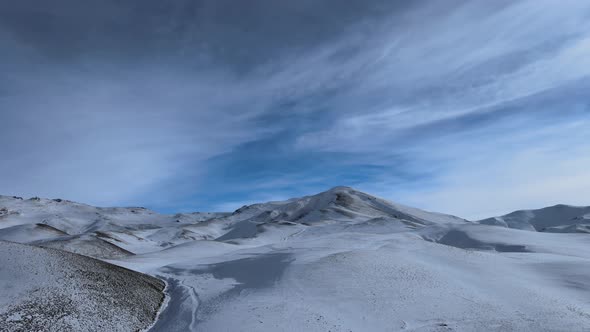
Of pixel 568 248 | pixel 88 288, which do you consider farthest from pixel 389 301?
pixel 568 248

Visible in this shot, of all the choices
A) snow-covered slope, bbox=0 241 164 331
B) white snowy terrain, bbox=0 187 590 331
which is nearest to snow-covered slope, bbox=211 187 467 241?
white snowy terrain, bbox=0 187 590 331

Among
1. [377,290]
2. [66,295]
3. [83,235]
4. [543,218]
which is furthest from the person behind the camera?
[543,218]

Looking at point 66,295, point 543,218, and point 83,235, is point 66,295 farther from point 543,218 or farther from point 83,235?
point 543,218

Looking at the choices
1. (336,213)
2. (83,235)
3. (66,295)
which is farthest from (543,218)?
(66,295)

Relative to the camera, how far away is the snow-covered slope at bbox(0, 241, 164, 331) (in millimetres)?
20156

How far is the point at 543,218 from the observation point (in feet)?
536

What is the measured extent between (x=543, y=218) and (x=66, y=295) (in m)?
184

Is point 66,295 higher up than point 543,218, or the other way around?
point 543,218

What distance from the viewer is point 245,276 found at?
33.8 meters

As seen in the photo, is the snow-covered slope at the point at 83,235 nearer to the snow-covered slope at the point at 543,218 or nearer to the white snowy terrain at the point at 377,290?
the white snowy terrain at the point at 377,290

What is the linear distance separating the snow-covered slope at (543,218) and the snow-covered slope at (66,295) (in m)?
149

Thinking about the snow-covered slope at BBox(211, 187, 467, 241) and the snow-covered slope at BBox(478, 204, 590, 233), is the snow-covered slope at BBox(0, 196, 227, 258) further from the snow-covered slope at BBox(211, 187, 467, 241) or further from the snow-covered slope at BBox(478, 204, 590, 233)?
the snow-covered slope at BBox(478, 204, 590, 233)

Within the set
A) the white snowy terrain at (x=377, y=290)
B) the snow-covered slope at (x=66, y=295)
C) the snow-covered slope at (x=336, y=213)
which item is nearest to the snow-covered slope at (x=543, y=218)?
the snow-covered slope at (x=336, y=213)

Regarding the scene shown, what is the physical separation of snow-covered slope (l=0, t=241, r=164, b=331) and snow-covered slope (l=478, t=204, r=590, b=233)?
149 meters
